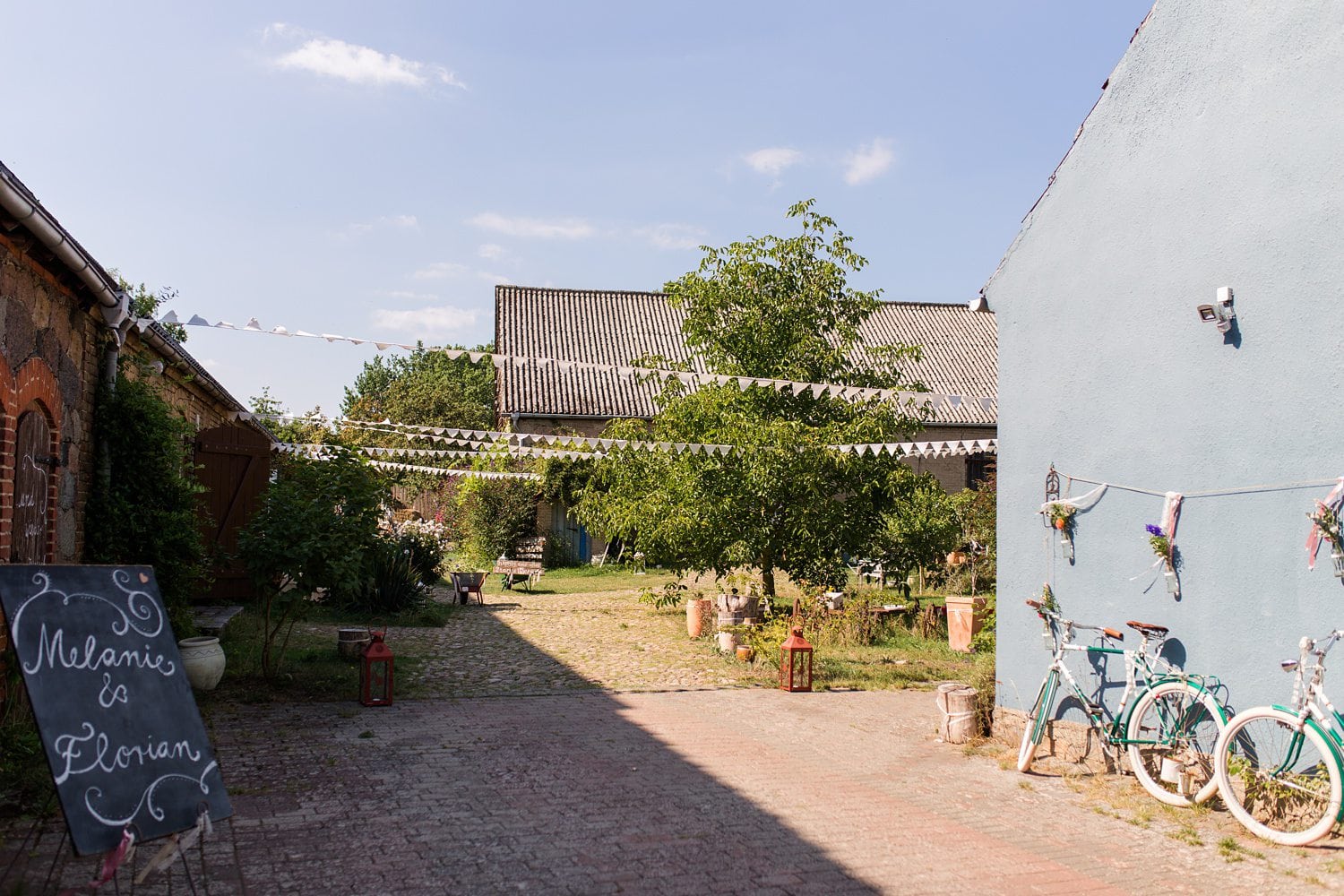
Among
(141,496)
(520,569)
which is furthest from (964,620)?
(520,569)

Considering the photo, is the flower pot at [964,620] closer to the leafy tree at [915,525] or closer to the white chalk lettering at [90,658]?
the leafy tree at [915,525]

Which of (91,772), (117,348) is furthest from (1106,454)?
(117,348)

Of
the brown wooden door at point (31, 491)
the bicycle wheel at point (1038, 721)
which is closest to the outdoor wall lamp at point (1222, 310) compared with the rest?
the bicycle wheel at point (1038, 721)

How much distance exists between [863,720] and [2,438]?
6.44 metres

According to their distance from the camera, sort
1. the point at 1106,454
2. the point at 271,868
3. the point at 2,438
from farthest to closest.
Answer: the point at 1106,454 < the point at 2,438 < the point at 271,868

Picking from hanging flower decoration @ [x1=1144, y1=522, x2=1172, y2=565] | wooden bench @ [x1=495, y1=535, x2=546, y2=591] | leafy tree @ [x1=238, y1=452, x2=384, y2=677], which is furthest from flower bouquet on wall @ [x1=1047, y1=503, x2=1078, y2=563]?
wooden bench @ [x1=495, y1=535, x2=546, y2=591]

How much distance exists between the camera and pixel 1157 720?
20.9ft

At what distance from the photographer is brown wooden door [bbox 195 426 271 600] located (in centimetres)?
1259

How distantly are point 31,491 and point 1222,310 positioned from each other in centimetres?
736

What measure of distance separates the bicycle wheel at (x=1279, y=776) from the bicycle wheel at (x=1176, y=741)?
0.53ft

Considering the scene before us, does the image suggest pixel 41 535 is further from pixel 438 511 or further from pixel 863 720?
pixel 438 511

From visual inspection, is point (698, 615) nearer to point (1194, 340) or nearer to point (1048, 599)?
point (1048, 599)

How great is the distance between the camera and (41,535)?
23.0 feet

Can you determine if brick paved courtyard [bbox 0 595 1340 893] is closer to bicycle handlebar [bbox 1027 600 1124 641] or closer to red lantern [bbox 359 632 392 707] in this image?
red lantern [bbox 359 632 392 707]
